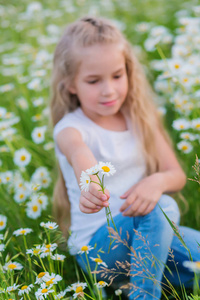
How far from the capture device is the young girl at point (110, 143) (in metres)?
1.24

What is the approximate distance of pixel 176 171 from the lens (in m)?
1.48

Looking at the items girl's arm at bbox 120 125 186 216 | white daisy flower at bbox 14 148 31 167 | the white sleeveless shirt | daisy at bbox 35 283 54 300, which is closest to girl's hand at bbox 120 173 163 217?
girl's arm at bbox 120 125 186 216

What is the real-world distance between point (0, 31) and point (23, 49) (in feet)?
3.42

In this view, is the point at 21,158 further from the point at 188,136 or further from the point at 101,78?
the point at 188,136

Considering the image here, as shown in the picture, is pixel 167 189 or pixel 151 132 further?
pixel 151 132

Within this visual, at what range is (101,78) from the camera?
137cm

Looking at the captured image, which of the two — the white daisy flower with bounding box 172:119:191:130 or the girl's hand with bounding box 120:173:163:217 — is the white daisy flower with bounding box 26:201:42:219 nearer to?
the girl's hand with bounding box 120:173:163:217

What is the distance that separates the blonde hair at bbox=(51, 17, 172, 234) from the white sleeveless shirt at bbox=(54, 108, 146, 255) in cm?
6

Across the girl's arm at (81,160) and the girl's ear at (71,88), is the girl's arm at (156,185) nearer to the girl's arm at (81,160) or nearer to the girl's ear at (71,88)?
the girl's arm at (81,160)

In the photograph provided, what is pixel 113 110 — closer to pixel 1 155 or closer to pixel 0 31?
pixel 1 155

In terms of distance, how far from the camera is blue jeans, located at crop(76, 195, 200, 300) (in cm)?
115

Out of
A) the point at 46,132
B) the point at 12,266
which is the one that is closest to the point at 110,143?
the point at 12,266

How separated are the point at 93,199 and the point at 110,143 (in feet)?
1.67

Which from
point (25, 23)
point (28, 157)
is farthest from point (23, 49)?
point (28, 157)
